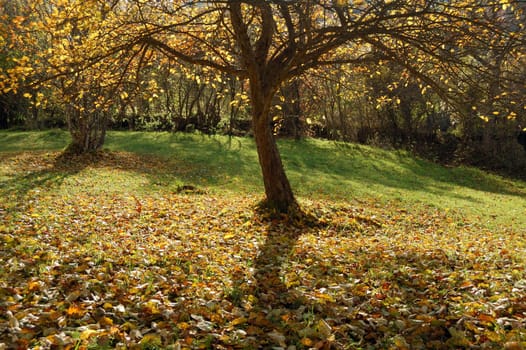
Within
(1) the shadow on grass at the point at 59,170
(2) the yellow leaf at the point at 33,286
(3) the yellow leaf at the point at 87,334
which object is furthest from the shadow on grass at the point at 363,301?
(1) the shadow on grass at the point at 59,170

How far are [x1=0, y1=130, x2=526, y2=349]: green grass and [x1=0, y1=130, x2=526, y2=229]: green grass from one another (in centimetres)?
90

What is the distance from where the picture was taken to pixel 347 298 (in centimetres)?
504

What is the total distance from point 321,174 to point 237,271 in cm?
1405

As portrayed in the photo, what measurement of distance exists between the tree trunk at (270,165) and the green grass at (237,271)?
0.58 m

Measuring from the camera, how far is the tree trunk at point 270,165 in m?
10.1

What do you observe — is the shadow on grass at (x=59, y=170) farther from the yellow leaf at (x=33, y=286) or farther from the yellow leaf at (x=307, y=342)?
the yellow leaf at (x=307, y=342)

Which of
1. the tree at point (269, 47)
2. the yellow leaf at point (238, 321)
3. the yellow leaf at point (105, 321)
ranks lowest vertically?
the yellow leaf at point (238, 321)

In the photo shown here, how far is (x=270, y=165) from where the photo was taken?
10.4 metres

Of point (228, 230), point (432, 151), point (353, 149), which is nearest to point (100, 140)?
point (228, 230)

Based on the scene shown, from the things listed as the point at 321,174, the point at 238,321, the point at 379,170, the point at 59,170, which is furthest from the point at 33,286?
the point at 379,170

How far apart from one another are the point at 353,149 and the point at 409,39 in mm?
19089

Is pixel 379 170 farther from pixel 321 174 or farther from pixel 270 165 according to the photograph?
pixel 270 165

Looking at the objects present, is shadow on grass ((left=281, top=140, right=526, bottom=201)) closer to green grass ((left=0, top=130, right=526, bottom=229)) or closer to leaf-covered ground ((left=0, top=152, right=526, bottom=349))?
green grass ((left=0, top=130, right=526, bottom=229))

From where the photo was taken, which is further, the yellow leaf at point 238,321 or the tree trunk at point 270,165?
the tree trunk at point 270,165
